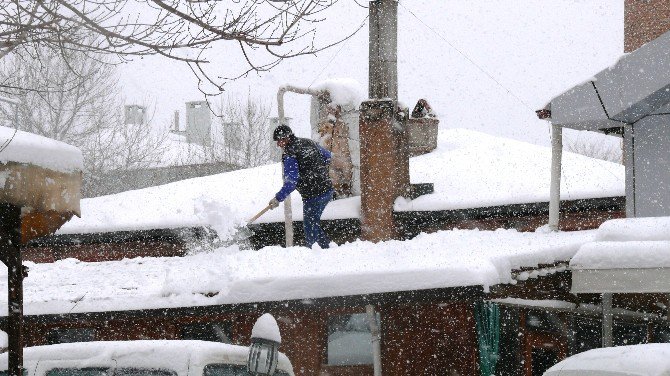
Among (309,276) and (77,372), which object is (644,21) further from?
(77,372)

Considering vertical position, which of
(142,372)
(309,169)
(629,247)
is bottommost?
(142,372)

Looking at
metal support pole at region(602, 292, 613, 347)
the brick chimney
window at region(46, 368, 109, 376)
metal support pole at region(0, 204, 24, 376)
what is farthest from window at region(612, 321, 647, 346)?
the brick chimney

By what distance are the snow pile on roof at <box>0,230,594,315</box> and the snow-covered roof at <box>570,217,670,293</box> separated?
1008 mm

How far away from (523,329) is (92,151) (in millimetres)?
23885

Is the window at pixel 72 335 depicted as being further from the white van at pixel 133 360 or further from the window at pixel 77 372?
the window at pixel 77 372

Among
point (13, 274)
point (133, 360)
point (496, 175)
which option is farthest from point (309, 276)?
point (496, 175)

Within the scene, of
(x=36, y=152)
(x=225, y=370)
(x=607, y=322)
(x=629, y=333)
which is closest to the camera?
(x=36, y=152)

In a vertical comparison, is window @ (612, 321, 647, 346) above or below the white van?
below

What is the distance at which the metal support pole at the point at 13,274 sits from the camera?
4.55 m

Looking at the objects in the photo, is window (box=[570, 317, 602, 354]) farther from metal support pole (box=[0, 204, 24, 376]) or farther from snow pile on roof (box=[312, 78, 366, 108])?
metal support pole (box=[0, 204, 24, 376])

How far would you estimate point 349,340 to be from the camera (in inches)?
410

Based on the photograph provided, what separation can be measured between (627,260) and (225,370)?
3.82 metres

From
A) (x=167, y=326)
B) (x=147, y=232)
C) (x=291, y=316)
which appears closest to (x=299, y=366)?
(x=291, y=316)

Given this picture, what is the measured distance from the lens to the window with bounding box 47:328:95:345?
1055 centimetres
